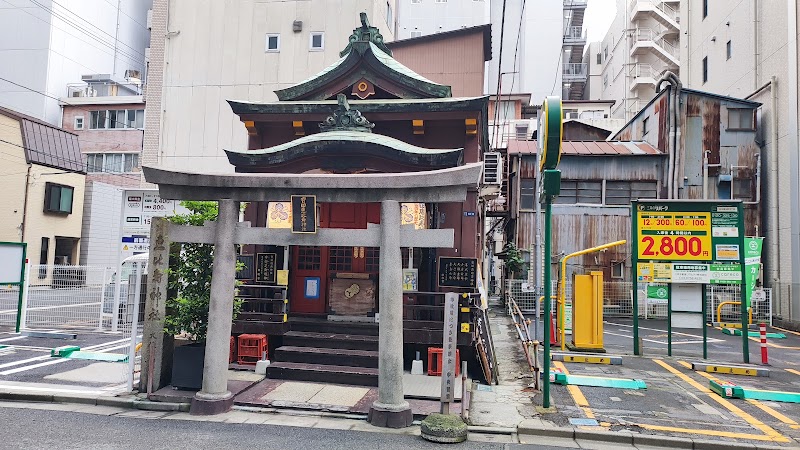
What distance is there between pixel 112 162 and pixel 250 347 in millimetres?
35509

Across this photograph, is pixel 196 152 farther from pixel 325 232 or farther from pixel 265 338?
pixel 325 232

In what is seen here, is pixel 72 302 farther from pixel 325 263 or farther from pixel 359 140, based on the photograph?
pixel 359 140

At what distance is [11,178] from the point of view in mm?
31172

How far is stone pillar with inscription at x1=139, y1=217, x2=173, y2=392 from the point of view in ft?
31.4

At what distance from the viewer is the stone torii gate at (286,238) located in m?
8.57

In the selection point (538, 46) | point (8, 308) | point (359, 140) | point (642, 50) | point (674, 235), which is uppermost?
point (538, 46)

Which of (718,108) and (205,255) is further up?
(718,108)

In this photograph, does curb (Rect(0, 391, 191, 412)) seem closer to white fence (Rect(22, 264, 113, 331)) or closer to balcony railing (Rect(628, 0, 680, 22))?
white fence (Rect(22, 264, 113, 331))

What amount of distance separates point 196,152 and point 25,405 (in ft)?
79.5

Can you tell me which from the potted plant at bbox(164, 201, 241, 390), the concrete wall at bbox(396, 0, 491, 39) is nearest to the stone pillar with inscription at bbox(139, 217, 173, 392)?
the potted plant at bbox(164, 201, 241, 390)

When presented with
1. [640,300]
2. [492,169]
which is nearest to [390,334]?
[492,169]

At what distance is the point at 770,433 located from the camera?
8.39 meters

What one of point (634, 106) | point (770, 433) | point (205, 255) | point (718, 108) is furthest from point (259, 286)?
point (634, 106)

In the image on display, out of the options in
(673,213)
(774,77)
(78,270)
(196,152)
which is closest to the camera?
(673,213)
